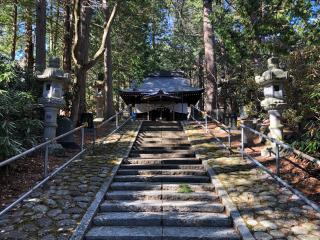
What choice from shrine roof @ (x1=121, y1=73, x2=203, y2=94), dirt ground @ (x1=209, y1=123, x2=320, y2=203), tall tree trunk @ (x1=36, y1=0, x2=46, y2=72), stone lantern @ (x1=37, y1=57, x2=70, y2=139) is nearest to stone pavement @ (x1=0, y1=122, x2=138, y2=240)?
stone lantern @ (x1=37, y1=57, x2=70, y2=139)

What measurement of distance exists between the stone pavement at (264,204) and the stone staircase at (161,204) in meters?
0.29

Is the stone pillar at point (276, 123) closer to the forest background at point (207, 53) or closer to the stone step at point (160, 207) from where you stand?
the forest background at point (207, 53)

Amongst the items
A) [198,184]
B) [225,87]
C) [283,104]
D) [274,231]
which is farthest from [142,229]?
[225,87]

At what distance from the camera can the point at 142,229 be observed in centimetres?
484

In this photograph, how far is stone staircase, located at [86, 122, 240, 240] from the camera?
4.71 meters

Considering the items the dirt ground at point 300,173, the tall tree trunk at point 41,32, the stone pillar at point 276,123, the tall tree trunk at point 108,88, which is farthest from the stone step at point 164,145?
→ the tall tree trunk at point 108,88

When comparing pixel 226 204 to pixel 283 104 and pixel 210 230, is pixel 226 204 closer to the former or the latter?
pixel 210 230

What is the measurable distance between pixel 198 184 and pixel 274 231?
2.42 meters

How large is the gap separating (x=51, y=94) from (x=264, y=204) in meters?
5.53

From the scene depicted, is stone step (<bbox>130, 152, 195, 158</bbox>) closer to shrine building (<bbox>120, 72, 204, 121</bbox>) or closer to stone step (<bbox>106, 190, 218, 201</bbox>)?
stone step (<bbox>106, 190, 218, 201</bbox>)

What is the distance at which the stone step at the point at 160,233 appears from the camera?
14.8 ft

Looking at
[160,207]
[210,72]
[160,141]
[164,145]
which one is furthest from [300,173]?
[210,72]

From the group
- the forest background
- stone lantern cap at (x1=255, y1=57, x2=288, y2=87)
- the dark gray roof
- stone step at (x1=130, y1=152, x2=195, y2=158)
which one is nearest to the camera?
the forest background

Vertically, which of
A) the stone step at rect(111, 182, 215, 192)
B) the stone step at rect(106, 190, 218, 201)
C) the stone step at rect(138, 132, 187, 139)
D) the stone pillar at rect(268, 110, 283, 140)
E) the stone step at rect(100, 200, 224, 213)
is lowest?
the stone step at rect(100, 200, 224, 213)
